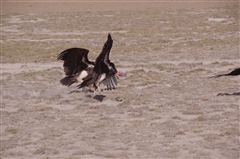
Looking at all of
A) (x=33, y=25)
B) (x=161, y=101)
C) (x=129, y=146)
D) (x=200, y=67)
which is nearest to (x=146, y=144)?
(x=129, y=146)

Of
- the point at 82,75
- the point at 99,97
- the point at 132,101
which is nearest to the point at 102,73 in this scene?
the point at 82,75

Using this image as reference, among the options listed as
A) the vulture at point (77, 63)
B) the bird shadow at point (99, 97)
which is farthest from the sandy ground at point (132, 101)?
the vulture at point (77, 63)

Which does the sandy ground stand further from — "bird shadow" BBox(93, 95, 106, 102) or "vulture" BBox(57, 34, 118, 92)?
"vulture" BBox(57, 34, 118, 92)

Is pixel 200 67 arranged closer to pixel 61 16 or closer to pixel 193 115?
pixel 193 115

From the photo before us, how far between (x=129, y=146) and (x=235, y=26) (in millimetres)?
28589

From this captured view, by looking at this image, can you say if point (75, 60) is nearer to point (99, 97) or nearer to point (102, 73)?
point (102, 73)

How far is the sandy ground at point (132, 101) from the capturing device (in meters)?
12.1

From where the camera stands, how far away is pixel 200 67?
73.3 ft

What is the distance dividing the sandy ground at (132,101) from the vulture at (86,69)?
0.92 meters

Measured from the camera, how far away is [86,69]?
14.6 meters

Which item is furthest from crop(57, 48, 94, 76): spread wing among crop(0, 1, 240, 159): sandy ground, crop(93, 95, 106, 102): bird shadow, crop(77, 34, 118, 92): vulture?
crop(93, 95, 106, 102): bird shadow

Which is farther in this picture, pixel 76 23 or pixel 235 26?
pixel 76 23

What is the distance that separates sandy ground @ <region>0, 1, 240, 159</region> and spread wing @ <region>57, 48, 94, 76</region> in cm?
120

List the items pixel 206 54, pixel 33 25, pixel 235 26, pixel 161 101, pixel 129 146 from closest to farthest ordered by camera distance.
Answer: pixel 129 146
pixel 161 101
pixel 206 54
pixel 235 26
pixel 33 25
